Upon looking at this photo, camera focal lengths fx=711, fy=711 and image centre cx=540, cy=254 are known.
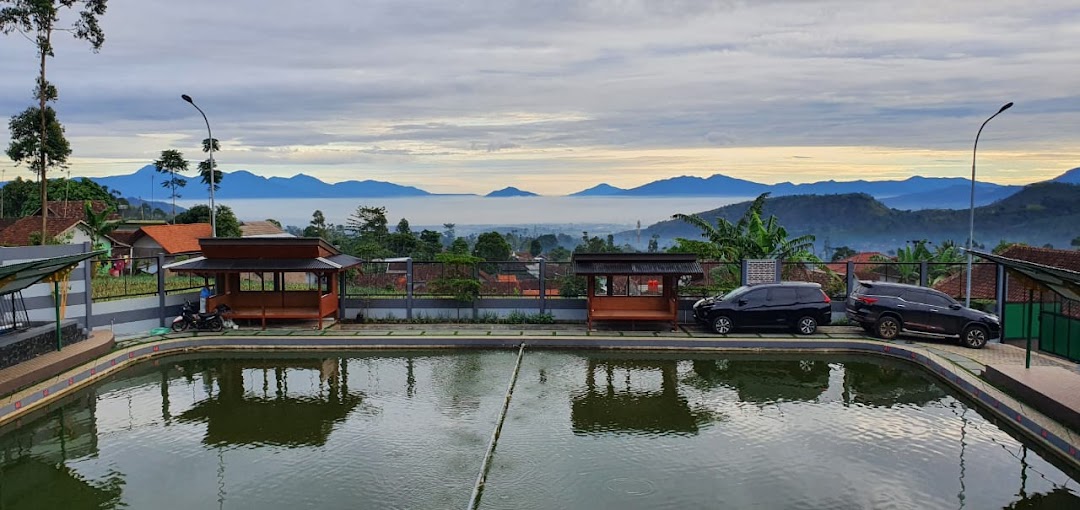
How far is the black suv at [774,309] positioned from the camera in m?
20.1

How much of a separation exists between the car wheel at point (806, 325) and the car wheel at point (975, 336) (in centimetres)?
373

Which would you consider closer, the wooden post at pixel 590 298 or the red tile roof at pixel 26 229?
the wooden post at pixel 590 298

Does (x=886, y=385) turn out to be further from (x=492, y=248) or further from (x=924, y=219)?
(x=924, y=219)

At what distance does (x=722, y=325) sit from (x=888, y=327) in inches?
174

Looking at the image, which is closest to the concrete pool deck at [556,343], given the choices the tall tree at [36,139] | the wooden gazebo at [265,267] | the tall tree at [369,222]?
the wooden gazebo at [265,267]

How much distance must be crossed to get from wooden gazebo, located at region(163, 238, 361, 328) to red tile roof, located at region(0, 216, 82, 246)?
2959 cm

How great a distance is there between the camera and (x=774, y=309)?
2011cm

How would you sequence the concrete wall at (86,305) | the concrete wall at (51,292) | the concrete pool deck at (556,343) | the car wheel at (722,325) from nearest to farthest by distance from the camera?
1. the concrete pool deck at (556,343)
2. the concrete wall at (51,292)
3. the concrete wall at (86,305)
4. the car wheel at (722,325)

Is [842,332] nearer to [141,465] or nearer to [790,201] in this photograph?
[141,465]

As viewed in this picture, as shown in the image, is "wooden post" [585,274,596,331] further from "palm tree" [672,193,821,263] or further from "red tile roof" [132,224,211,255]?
"red tile roof" [132,224,211,255]

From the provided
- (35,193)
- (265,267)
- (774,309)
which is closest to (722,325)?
(774,309)

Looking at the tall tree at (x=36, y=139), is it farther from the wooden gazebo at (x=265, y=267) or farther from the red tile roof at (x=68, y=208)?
the red tile roof at (x=68, y=208)

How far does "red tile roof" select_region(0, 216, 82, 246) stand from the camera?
1750 inches

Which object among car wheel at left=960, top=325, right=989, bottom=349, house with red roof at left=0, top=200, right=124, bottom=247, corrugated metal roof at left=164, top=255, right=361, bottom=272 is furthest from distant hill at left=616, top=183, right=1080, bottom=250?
corrugated metal roof at left=164, top=255, right=361, bottom=272
